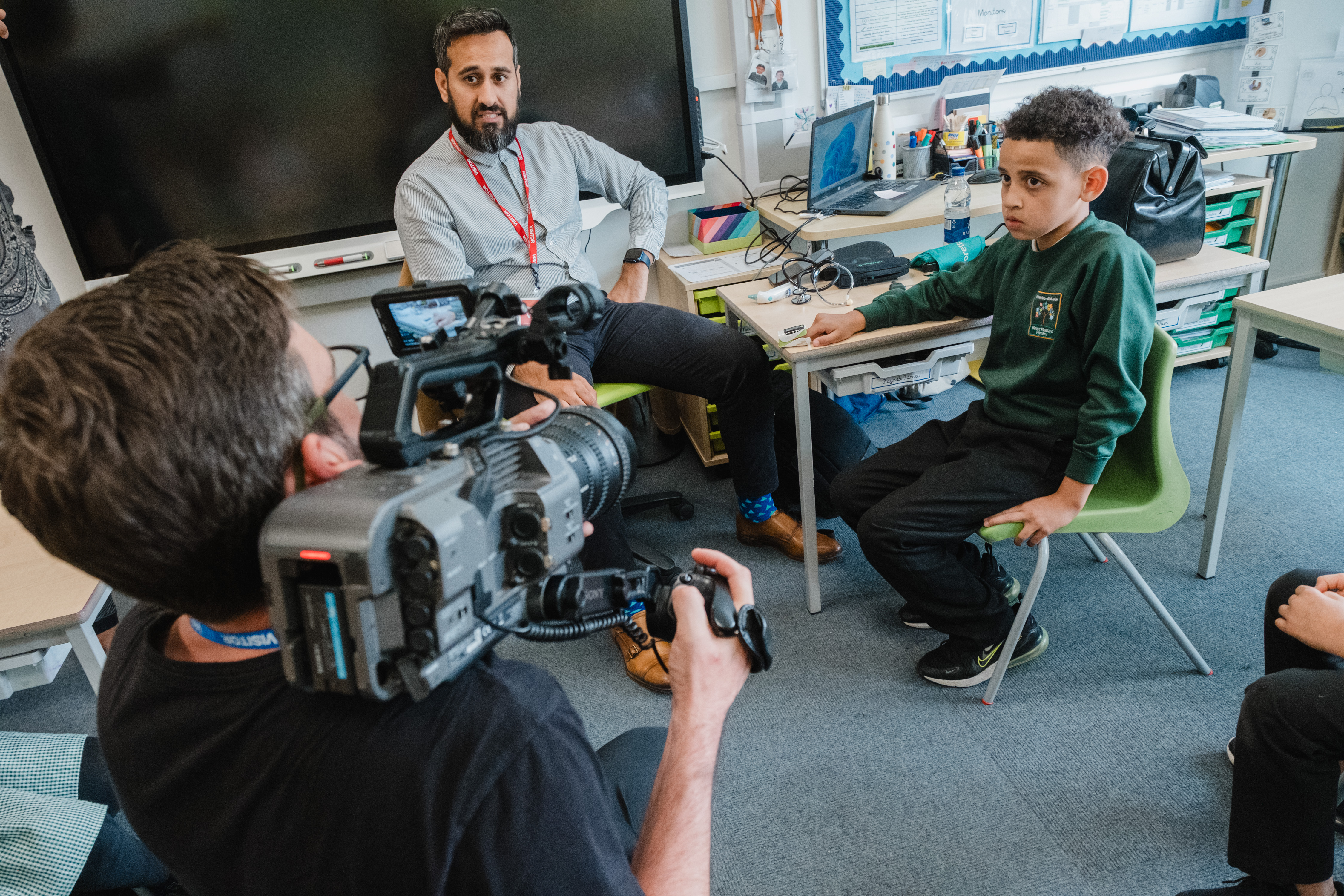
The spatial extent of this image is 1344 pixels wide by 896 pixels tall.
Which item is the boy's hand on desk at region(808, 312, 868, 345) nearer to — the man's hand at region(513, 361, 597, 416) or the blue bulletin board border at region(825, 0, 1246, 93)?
the man's hand at region(513, 361, 597, 416)

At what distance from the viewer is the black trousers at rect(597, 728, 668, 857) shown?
100 cm

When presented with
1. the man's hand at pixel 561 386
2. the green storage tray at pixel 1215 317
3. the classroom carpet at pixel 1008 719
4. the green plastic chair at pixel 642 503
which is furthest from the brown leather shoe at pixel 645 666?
the green storage tray at pixel 1215 317

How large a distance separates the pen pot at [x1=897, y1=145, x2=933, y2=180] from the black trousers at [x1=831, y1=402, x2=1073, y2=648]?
1280 millimetres

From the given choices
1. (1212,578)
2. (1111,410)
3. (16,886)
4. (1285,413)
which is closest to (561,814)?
(16,886)

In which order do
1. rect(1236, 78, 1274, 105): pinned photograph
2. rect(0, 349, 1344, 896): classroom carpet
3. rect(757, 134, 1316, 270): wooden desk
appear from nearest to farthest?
1. rect(0, 349, 1344, 896): classroom carpet
2. rect(757, 134, 1316, 270): wooden desk
3. rect(1236, 78, 1274, 105): pinned photograph

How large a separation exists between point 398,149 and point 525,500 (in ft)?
7.08

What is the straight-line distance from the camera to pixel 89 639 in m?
1.27

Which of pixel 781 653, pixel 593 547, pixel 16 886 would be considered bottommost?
pixel 781 653

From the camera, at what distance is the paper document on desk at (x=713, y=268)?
7.95ft

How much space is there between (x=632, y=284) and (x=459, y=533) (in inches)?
76.4

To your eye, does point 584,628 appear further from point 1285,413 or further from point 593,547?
point 1285,413

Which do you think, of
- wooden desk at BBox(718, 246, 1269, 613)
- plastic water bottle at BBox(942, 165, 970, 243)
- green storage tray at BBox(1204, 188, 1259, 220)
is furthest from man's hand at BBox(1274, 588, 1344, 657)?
green storage tray at BBox(1204, 188, 1259, 220)

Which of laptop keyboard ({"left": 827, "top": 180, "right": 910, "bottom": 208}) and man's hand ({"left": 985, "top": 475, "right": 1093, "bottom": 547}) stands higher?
laptop keyboard ({"left": 827, "top": 180, "right": 910, "bottom": 208})

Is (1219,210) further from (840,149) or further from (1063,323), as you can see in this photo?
(1063,323)
